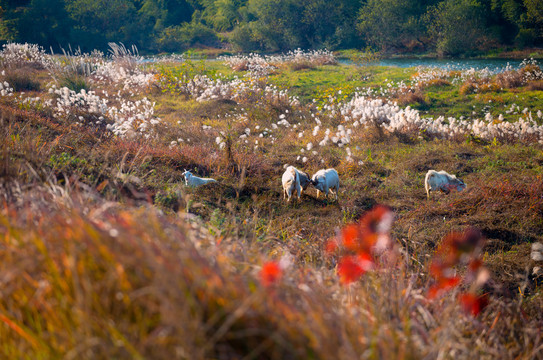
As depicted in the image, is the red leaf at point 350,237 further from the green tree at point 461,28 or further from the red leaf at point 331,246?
the green tree at point 461,28

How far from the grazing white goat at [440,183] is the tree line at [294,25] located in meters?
27.3

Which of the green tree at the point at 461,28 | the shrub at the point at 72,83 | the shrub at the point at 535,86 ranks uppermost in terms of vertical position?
the green tree at the point at 461,28

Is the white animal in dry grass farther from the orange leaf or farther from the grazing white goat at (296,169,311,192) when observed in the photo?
the orange leaf

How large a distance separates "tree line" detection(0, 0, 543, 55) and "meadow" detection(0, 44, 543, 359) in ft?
59.1

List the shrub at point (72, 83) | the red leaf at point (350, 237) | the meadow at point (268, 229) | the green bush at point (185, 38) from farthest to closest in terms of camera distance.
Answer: the green bush at point (185, 38) < the shrub at point (72, 83) < the red leaf at point (350, 237) < the meadow at point (268, 229)

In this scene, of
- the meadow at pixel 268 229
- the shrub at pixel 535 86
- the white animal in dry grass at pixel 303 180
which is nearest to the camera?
the meadow at pixel 268 229

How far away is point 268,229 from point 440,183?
3.98m

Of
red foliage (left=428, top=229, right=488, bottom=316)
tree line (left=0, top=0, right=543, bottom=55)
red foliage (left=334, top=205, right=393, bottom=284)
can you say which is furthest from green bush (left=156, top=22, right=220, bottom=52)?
red foliage (left=428, top=229, right=488, bottom=316)

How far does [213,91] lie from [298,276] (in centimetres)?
1300

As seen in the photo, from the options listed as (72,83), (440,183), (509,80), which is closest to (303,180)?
(440,183)

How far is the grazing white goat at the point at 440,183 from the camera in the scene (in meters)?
6.73

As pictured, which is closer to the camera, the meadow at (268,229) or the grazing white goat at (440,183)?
the meadow at (268,229)

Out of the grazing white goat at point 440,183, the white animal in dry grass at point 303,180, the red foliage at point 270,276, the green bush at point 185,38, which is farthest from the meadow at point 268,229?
the green bush at point 185,38

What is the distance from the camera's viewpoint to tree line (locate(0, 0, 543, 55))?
30.4m
